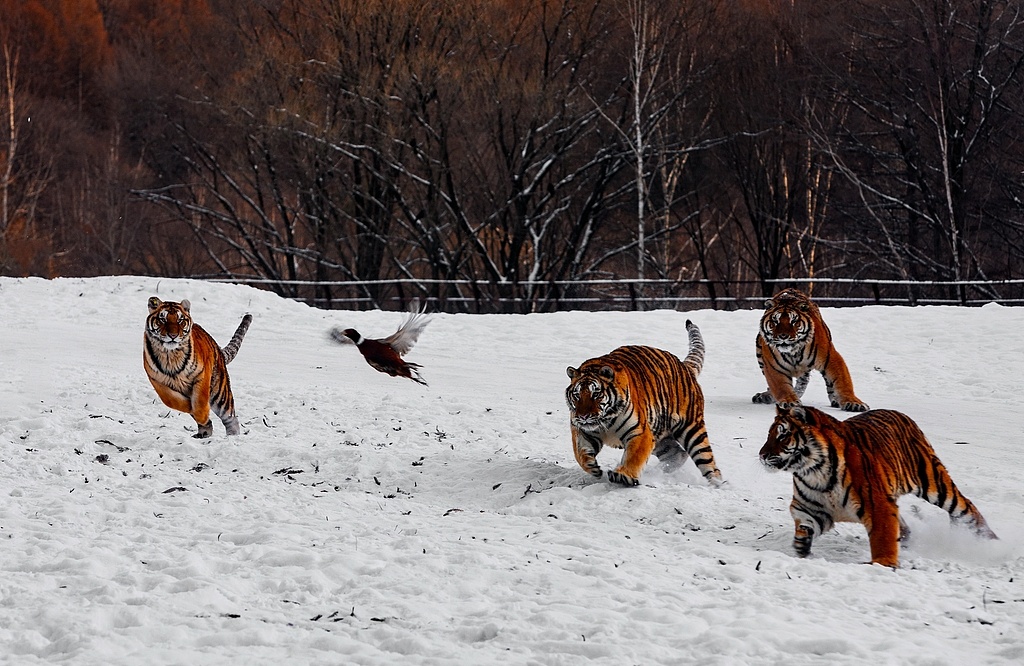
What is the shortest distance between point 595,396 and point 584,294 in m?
27.7

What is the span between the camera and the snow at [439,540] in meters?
5.36

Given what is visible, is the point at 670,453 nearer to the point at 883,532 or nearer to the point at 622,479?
the point at 622,479

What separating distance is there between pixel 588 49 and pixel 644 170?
3.82m

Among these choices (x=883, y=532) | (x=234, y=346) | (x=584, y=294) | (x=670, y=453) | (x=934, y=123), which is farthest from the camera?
(x=584, y=294)

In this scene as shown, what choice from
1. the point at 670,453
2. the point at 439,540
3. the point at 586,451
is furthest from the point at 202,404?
the point at 670,453

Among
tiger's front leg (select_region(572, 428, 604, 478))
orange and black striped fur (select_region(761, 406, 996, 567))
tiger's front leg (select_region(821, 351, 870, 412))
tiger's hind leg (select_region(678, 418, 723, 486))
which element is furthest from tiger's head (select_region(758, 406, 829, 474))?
tiger's front leg (select_region(821, 351, 870, 412))

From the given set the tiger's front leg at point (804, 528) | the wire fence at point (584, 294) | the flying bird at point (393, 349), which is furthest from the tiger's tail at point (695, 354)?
the wire fence at point (584, 294)

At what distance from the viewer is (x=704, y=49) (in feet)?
110

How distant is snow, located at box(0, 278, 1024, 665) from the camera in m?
5.36

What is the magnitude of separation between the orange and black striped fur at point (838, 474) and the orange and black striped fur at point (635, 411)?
1401 millimetres

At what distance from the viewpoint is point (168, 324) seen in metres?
10.1

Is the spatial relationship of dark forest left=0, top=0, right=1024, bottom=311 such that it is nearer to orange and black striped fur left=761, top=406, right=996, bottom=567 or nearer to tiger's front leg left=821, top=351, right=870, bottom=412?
tiger's front leg left=821, top=351, right=870, bottom=412

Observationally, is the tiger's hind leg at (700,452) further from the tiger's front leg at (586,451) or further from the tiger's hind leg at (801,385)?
the tiger's hind leg at (801,385)

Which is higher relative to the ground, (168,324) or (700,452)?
(168,324)
